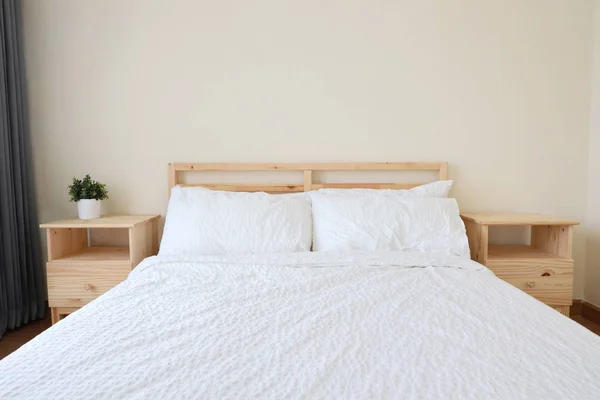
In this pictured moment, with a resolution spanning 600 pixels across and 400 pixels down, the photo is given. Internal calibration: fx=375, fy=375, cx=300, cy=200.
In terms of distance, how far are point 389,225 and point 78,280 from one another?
1.58m

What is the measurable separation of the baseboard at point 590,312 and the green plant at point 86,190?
2941 millimetres

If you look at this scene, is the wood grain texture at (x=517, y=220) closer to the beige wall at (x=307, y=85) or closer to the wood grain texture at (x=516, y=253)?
the wood grain texture at (x=516, y=253)

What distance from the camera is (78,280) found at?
1891 mm

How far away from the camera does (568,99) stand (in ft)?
7.40

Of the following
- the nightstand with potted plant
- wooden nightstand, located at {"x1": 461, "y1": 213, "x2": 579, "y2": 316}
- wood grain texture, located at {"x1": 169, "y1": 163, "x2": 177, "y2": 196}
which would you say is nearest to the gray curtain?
the nightstand with potted plant

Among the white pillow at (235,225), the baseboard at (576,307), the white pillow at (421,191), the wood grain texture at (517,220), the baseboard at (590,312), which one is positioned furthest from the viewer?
the baseboard at (576,307)

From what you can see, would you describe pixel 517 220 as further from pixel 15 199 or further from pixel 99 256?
pixel 15 199

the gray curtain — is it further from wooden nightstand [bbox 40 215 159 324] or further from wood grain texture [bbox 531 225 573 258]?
wood grain texture [bbox 531 225 573 258]

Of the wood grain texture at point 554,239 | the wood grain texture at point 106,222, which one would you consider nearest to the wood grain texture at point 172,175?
the wood grain texture at point 106,222

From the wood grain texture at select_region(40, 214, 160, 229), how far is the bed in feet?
2.00

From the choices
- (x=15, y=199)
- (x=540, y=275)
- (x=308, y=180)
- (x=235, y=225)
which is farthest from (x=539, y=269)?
(x=15, y=199)

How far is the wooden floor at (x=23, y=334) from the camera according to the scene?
1.86 metres

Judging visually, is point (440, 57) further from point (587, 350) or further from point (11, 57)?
point (11, 57)

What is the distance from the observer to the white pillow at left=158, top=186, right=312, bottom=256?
179cm
